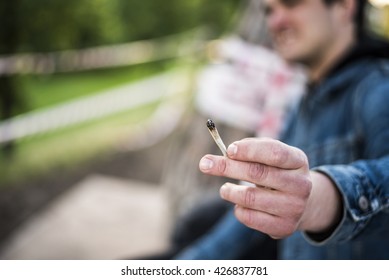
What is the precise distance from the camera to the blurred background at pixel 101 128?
9.73ft

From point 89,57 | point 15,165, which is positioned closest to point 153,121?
point 15,165

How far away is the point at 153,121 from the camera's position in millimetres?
8031

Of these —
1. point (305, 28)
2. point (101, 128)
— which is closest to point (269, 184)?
point (305, 28)

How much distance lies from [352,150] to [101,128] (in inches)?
245

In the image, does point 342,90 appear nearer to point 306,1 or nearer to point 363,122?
point 363,122

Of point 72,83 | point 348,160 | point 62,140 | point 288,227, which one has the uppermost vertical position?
point 72,83

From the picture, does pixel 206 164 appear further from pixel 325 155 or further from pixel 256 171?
pixel 325 155

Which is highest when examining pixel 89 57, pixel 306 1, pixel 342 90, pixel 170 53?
pixel 170 53

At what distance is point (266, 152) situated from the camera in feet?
2.54

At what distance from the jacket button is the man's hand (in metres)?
0.10

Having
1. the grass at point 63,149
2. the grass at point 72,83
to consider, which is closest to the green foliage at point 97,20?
the grass at point 72,83

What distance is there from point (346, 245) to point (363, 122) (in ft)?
1.23

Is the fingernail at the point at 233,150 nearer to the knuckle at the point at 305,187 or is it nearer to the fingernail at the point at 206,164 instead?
the fingernail at the point at 206,164
